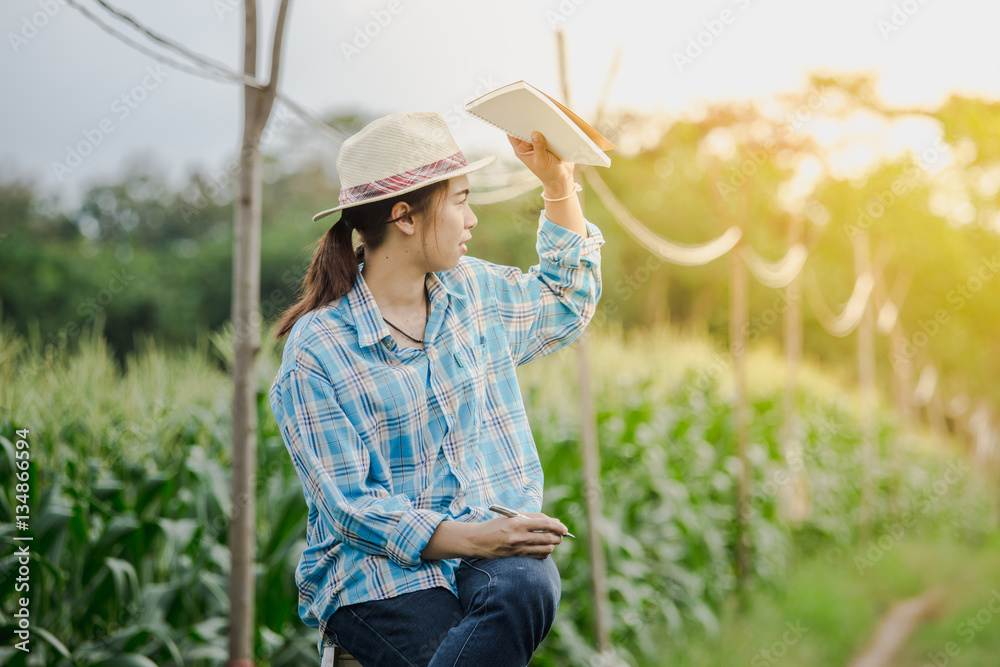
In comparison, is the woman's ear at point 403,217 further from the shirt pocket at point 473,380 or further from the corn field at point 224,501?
the corn field at point 224,501

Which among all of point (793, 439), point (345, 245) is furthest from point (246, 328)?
point (793, 439)

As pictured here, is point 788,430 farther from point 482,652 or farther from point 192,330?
point 192,330

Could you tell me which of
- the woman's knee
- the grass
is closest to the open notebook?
the woman's knee

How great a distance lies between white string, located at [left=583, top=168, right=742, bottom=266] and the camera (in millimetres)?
3908

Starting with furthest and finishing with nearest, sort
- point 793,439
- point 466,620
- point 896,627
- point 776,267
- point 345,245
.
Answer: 1. point 793,439
2. point 776,267
3. point 896,627
4. point 345,245
5. point 466,620

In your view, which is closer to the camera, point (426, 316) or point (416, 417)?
point (416, 417)

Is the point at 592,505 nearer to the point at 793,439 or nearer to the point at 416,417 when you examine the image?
the point at 416,417

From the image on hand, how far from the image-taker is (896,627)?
621 centimetres

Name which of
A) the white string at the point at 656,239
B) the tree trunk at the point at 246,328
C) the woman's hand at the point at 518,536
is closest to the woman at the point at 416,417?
the woman's hand at the point at 518,536

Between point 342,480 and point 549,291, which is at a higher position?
point 549,291

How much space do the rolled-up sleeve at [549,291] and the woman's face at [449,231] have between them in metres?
0.20

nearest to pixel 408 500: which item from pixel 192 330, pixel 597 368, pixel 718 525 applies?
pixel 597 368

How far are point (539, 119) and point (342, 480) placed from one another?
784 millimetres

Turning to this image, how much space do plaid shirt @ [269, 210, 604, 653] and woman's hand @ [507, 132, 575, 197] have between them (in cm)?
26
